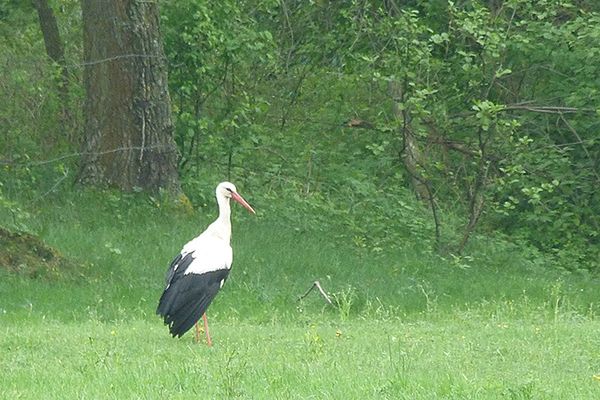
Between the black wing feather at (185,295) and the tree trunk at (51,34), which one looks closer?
the black wing feather at (185,295)

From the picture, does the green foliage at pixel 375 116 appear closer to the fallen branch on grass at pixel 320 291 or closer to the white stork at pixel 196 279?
the fallen branch on grass at pixel 320 291

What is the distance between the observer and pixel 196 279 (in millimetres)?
11938

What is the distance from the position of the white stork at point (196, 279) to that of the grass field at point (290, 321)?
0.23m

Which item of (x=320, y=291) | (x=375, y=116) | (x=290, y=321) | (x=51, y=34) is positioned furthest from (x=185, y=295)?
(x=51, y=34)

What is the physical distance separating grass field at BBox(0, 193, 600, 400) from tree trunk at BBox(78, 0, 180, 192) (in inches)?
20.6

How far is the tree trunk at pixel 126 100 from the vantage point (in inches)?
751

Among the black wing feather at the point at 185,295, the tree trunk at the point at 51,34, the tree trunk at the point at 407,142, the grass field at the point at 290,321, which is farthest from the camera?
the tree trunk at the point at 51,34

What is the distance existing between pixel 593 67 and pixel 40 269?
28.9ft

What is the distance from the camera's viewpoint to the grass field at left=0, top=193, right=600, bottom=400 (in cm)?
866

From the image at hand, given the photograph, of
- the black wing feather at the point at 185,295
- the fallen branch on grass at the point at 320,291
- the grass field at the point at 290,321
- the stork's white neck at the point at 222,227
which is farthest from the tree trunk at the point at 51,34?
the black wing feather at the point at 185,295

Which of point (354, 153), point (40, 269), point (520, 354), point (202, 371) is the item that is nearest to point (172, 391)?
point (202, 371)

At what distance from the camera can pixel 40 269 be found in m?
15.4

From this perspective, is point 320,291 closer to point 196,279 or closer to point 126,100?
point 196,279

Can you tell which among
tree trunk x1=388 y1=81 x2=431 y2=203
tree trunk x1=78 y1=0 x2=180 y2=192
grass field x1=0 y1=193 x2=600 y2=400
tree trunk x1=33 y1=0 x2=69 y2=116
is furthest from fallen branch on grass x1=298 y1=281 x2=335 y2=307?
tree trunk x1=33 y1=0 x2=69 y2=116
